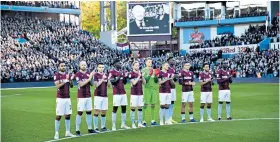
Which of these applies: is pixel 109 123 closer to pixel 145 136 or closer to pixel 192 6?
pixel 145 136

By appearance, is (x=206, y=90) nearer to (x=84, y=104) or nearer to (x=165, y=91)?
(x=165, y=91)

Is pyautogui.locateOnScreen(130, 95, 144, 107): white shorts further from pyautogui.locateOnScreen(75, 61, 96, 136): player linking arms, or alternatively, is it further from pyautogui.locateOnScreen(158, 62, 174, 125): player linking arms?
pyautogui.locateOnScreen(75, 61, 96, 136): player linking arms

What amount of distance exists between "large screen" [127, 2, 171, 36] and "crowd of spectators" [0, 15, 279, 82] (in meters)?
4.02

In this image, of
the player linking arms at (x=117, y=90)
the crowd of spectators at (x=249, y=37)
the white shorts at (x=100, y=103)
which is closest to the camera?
the white shorts at (x=100, y=103)

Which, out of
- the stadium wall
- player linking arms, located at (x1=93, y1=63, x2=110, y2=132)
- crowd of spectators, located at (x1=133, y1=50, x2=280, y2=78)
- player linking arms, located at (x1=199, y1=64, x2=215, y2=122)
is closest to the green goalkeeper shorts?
player linking arms, located at (x1=199, y1=64, x2=215, y2=122)

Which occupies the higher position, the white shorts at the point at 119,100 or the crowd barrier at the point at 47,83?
the white shorts at the point at 119,100

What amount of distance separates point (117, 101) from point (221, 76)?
4.83 m

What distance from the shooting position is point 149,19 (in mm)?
63000

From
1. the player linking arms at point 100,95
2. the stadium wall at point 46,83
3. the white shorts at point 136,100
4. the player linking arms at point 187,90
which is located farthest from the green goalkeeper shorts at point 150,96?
the stadium wall at point 46,83

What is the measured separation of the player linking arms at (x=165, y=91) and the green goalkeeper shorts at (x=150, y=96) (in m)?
0.23

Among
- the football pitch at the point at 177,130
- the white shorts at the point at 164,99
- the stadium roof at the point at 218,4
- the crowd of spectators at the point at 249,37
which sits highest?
the stadium roof at the point at 218,4

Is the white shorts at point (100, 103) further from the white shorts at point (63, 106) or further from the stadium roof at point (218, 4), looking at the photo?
the stadium roof at point (218, 4)

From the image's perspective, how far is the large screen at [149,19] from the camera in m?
62.4

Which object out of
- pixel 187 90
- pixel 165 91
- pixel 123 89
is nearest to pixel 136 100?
pixel 123 89
